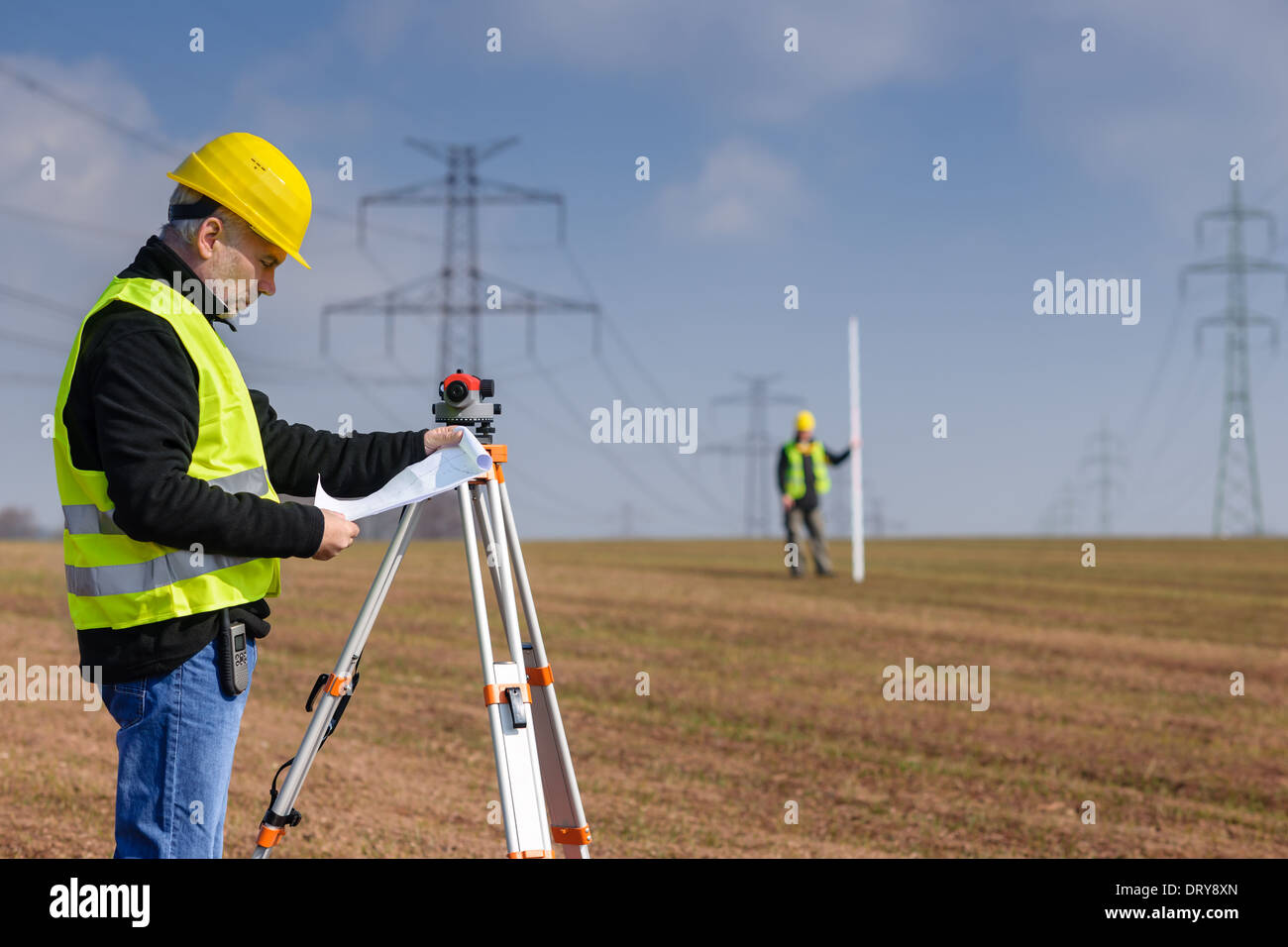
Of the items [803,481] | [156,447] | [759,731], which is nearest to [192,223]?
[156,447]

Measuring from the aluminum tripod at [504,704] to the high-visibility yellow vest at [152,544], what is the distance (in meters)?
0.48

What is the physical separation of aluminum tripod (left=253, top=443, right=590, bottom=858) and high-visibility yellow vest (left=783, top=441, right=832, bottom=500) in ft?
55.3

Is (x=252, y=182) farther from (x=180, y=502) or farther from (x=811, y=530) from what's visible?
(x=811, y=530)

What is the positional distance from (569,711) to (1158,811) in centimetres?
424

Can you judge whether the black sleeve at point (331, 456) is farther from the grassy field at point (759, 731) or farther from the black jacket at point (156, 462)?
the grassy field at point (759, 731)

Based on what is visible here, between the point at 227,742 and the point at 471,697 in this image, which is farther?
the point at 471,697

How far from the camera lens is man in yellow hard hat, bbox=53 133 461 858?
110 inches

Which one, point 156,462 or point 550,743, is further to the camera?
point 550,743

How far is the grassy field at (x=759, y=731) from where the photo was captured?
257 inches

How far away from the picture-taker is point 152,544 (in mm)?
2916

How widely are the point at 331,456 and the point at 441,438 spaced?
349mm

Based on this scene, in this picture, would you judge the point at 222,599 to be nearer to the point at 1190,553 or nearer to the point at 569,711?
the point at 569,711
